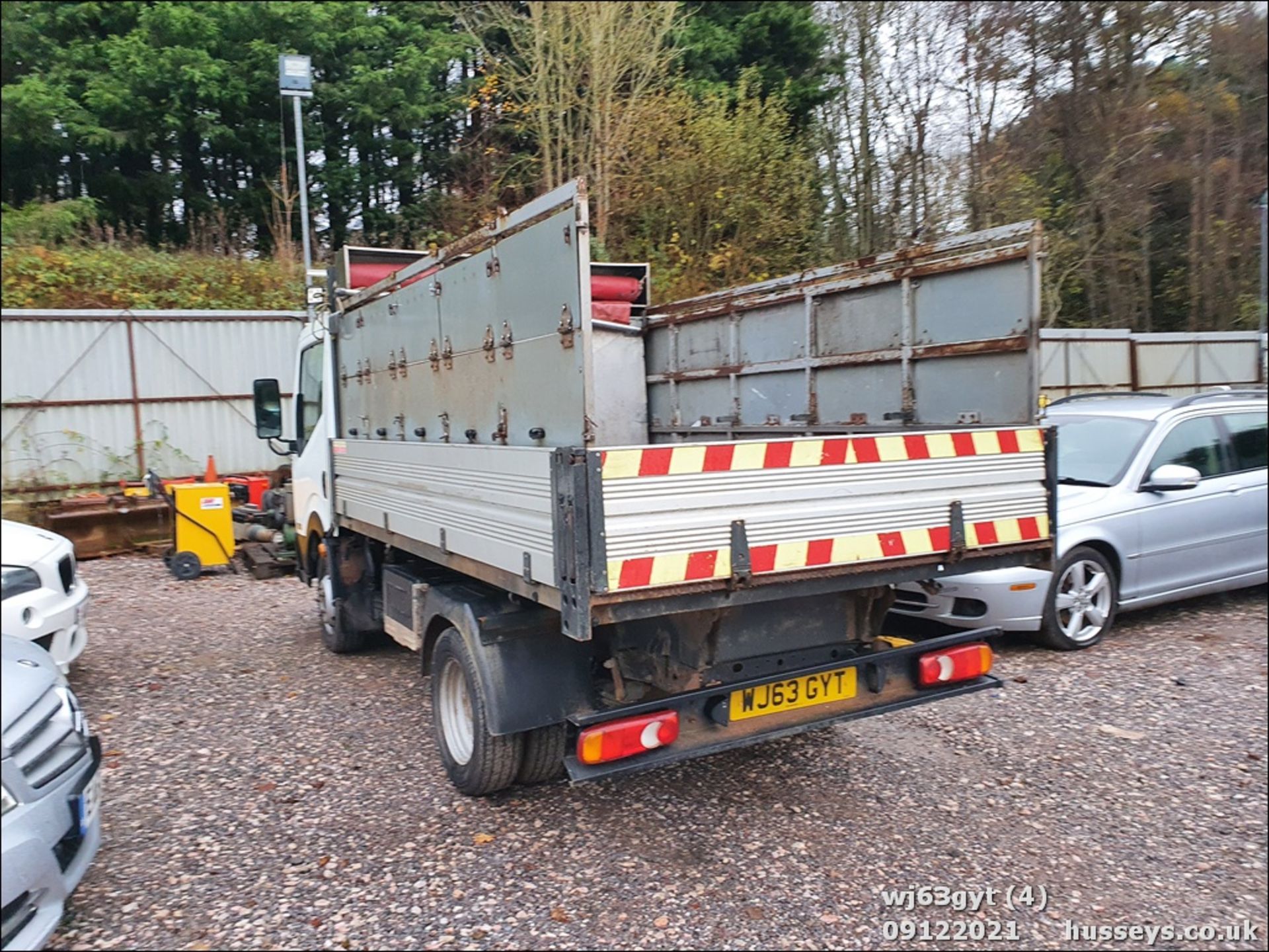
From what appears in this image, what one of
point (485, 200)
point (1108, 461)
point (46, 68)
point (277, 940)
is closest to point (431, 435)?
point (277, 940)

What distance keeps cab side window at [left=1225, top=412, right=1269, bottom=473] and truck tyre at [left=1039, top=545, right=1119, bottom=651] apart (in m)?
1.74

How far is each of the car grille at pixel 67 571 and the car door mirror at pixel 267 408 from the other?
1.71 m

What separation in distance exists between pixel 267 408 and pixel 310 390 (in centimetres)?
35

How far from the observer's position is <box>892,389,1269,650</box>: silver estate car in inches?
233

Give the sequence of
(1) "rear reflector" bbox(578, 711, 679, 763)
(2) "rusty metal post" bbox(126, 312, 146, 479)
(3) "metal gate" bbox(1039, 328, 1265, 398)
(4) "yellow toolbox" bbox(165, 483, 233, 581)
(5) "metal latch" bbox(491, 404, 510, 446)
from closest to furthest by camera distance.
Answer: (1) "rear reflector" bbox(578, 711, 679, 763) < (5) "metal latch" bbox(491, 404, 510, 446) < (4) "yellow toolbox" bbox(165, 483, 233, 581) < (2) "rusty metal post" bbox(126, 312, 146, 479) < (3) "metal gate" bbox(1039, 328, 1265, 398)

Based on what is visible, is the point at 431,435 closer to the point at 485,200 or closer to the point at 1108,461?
the point at 1108,461

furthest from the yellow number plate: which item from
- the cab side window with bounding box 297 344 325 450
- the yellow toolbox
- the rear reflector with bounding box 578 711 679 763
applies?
the yellow toolbox

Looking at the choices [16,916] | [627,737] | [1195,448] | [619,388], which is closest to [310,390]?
[619,388]

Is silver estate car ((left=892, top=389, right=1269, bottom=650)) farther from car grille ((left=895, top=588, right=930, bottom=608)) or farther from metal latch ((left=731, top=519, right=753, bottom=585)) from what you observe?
metal latch ((left=731, top=519, right=753, bottom=585))

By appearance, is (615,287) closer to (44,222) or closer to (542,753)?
(542,753)

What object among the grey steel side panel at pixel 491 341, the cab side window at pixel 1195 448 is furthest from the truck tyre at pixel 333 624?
the cab side window at pixel 1195 448

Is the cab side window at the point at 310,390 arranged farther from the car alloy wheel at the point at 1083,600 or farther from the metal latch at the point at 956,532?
the car alloy wheel at the point at 1083,600

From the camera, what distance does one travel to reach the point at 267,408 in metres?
6.90

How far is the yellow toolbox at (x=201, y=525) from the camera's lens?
31.2 ft
